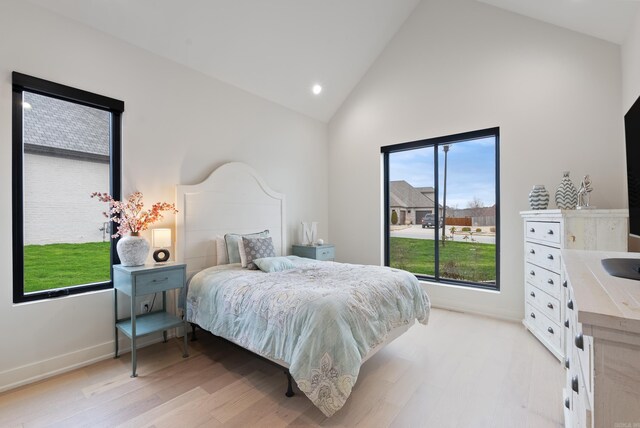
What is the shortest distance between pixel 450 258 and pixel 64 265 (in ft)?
14.1

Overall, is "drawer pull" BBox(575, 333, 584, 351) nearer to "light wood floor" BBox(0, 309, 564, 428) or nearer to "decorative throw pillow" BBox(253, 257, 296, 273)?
"light wood floor" BBox(0, 309, 564, 428)

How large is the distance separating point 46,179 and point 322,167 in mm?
3520

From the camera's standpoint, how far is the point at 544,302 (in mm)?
2719

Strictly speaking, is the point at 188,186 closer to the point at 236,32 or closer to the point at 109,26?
the point at 109,26

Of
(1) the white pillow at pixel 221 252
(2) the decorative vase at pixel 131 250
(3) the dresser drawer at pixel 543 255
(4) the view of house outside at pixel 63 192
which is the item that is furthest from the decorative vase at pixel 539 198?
(4) the view of house outside at pixel 63 192

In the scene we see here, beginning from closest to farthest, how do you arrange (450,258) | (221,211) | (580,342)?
(580,342), (221,211), (450,258)

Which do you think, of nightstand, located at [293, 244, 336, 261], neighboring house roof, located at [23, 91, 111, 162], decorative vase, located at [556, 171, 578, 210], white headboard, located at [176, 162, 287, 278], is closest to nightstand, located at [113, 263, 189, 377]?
white headboard, located at [176, 162, 287, 278]

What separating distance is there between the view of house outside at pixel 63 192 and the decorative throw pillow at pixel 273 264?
140cm

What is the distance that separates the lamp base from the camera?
281cm

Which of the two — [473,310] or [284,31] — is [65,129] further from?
[473,310]

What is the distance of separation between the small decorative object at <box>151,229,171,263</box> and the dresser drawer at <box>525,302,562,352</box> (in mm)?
3493

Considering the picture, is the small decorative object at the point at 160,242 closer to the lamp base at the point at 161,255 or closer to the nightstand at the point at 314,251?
the lamp base at the point at 161,255

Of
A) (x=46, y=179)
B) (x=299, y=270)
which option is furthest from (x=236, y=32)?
(x=299, y=270)

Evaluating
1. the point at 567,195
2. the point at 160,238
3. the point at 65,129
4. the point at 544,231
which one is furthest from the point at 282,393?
the point at 567,195
